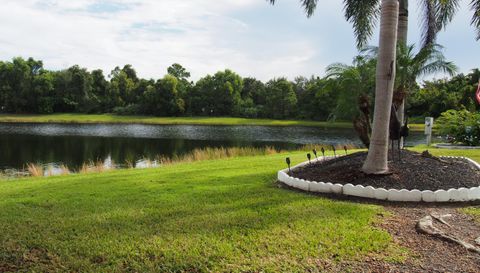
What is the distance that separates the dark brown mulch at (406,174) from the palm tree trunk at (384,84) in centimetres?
30

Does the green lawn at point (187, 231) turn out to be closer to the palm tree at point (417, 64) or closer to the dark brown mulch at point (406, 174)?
the dark brown mulch at point (406, 174)

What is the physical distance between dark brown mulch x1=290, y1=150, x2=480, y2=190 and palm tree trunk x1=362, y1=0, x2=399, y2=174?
11.7 inches

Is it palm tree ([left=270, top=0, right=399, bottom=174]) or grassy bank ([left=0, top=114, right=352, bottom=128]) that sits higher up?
palm tree ([left=270, top=0, right=399, bottom=174])

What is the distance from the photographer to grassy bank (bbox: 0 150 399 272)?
167 inches

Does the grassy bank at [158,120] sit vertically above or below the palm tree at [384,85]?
below

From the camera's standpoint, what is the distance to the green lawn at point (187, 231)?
4.25 m

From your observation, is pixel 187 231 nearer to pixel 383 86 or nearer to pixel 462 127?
pixel 383 86

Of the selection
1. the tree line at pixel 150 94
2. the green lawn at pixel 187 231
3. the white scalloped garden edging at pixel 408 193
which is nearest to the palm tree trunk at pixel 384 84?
the white scalloped garden edging at pixel 408 193

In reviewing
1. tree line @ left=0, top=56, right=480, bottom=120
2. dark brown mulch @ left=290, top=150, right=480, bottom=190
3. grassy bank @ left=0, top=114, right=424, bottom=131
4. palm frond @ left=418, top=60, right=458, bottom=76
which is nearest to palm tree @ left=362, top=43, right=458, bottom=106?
palm frond @ left=418, top=60, right=458, bottom=76

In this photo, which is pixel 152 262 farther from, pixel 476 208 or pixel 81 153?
pixel 81 153

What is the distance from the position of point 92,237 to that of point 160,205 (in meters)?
1.49

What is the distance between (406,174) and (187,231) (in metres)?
4.42

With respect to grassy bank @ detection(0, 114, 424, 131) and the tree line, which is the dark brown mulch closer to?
grassy bank @ detection(0, 114, 424, 131)

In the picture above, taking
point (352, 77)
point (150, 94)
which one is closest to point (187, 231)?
point (352, 77)
